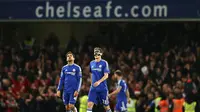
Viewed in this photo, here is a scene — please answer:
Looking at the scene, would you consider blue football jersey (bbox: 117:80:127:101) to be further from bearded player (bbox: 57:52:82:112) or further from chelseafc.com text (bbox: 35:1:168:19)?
chelseafc.com text (bbox: 35:1:168:19)

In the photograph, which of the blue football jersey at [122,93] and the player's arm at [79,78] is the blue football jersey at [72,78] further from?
the blue football jersey at [122,93]

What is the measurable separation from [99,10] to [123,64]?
2013 mm

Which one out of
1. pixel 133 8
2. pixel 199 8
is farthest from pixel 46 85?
pixel 199 8

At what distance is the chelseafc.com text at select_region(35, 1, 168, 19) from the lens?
2923cm

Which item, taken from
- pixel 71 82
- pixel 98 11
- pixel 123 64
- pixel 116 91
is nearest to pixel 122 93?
pixel 116 91

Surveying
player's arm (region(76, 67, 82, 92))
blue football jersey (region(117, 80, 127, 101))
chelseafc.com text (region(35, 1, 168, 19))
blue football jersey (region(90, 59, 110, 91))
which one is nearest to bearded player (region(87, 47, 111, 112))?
blue football jersey (region(90, 59, 110, 91))

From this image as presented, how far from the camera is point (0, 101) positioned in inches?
1148

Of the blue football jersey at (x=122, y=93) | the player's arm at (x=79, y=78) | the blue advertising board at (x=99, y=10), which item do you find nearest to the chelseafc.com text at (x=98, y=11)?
the blue advertising board at (x=99, y=10)

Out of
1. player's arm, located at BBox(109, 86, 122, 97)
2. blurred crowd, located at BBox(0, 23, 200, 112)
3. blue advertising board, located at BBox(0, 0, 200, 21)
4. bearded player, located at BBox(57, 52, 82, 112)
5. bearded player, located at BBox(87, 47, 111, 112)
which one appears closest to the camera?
bearded player, located at BBox(87, 47, 111, 112)

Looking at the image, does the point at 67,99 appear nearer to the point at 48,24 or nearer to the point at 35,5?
the point at 35,5

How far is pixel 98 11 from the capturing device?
2967 centimetres

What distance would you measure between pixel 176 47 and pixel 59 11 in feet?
13.9

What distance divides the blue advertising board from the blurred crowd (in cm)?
139

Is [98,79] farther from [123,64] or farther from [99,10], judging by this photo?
[99,10]
